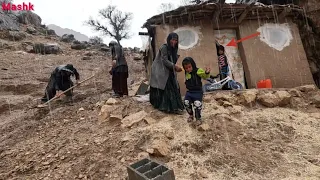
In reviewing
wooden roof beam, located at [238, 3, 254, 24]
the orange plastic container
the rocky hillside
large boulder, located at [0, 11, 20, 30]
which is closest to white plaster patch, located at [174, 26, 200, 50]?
wooden roof beam, located at [238, 3, 254, 24]

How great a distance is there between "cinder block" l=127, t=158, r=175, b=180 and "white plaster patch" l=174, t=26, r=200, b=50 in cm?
391

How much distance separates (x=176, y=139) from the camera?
362 cm

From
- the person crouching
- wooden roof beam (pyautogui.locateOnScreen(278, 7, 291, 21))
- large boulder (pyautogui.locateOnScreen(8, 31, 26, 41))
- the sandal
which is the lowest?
the sandal

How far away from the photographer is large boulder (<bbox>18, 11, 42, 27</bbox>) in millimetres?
20359

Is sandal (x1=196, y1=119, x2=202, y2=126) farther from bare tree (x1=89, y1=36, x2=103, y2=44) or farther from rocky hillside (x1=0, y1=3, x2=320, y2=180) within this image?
bare tree (x1=89, y1=36, x2=103, y2=44)

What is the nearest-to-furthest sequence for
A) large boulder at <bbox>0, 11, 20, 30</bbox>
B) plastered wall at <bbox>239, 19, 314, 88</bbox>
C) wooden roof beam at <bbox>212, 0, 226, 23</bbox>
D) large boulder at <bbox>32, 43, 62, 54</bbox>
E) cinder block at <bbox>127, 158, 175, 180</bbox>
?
cinder block at <bbox>127, 158, 175, 180</bbox> < wooden roof beam at <bbox>212, 0, 226, 23</bbox> < plastered wall at <bbox>239, 19, 314, 88</bbox> < large boulder at <bbox>32, 43, 62, 54</bbox> < large boulder at <bbox>0, 11, 20, 30</bbox>

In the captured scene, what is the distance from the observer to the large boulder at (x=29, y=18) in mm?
20359

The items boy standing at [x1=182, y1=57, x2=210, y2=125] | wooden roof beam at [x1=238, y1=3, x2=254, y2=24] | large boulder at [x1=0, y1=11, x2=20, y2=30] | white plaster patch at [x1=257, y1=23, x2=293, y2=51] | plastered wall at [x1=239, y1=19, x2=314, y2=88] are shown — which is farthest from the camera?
large boulder at [x1=0, y1=11, x2=20, y2=30]

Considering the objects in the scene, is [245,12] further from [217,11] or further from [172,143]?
[172,143]

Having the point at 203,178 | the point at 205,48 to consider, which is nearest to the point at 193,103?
the point at 203,178

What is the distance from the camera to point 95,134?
3.99 m

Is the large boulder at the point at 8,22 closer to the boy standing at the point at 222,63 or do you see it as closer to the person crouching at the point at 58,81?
the person crouching at the point at 58,81

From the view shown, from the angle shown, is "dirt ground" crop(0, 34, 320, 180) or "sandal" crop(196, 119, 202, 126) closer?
"dirt ground" crop(0, 34, 320, 180)

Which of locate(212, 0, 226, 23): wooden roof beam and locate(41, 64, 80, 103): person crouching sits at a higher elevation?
locate(212, 0, 226, 23): wooden roof beam
